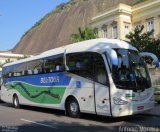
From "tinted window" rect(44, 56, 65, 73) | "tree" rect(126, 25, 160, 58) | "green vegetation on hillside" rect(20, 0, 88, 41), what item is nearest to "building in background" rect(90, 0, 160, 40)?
"tree" rect(126, 25, 160, 58)

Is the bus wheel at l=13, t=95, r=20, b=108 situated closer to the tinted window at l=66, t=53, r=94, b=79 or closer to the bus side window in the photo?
the tinted window at l=66, t=53, r=94, b=79

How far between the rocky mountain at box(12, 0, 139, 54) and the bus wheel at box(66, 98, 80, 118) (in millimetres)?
56444

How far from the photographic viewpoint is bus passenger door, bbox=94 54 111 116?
552 inches

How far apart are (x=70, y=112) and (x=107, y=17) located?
37.3 meters

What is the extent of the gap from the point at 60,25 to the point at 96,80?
275 ft

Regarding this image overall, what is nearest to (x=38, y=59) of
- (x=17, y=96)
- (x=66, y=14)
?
(x=17, y=96)

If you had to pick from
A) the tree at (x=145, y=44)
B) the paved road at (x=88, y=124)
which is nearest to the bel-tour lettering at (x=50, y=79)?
the paved road at (x=88, y=124)

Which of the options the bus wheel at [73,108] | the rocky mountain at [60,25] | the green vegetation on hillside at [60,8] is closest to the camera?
the bus wheel at [73,108]

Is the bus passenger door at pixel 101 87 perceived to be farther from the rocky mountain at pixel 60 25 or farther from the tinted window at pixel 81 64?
the rocky mountain at pixel 60 25

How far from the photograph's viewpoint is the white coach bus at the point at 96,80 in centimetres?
1383

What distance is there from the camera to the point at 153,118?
1484 centimetres

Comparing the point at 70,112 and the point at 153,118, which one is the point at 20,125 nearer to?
the point at 70,112

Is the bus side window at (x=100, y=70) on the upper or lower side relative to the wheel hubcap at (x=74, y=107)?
upper

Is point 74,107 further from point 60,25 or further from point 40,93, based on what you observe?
point 60,25
